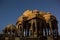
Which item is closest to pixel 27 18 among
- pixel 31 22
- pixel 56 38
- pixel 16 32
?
pixel 31 22

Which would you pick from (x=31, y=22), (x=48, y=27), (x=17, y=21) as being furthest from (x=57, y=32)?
(x=17, y=21)

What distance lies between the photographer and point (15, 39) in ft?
119

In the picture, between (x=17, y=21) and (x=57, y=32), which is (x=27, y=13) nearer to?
(x=17, y=21)

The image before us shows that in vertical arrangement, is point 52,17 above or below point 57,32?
above

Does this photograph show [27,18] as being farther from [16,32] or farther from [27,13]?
[16,32]

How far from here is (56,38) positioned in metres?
38.7

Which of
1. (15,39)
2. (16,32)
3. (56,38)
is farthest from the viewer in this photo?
(16,32)

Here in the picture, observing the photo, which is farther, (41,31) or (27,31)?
(27,31)

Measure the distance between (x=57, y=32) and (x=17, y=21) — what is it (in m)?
9.38

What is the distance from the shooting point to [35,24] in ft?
138

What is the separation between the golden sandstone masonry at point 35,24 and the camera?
42.0 metres

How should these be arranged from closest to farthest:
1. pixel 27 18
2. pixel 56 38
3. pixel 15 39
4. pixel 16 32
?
pixel 15 39 → pixel 56 38 → pixel 16 32 → pixel 27 18

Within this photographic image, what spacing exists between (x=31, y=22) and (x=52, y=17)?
14.5ft

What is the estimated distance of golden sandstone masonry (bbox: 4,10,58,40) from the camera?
4197 centimetres
